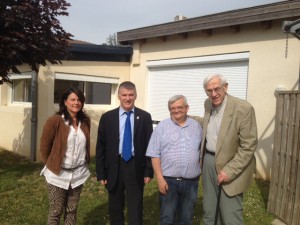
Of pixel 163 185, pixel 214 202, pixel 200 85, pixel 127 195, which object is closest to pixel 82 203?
pixel 127 195

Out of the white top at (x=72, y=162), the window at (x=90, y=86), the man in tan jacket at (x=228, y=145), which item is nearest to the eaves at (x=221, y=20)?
the window at (x=90, y=86)

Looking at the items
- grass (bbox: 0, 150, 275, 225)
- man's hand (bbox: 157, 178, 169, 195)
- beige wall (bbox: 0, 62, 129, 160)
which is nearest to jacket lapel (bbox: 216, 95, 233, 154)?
man's hand (bbox: 157, 178, 169, 195)

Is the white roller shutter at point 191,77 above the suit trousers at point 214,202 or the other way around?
above

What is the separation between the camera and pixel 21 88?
35.3 ft

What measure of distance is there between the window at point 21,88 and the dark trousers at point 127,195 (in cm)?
698

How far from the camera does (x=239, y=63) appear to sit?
822cm

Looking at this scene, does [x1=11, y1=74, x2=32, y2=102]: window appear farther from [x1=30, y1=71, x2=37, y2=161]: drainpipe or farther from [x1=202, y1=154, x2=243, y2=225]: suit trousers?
[x1=202, y1=154, x2=243, y2=225]: suit trousers

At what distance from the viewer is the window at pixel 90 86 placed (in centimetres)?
955

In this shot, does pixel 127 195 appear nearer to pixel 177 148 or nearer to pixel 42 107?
pixel 177 148

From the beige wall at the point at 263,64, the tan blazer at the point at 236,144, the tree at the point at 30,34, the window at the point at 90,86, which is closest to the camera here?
the tan blazer at the point at 236,144

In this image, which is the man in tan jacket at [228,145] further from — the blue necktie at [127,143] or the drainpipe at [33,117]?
the drainpipe at [33,117]

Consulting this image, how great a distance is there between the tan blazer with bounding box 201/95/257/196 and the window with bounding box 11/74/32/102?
7.84 meters

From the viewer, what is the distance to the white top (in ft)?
12.2

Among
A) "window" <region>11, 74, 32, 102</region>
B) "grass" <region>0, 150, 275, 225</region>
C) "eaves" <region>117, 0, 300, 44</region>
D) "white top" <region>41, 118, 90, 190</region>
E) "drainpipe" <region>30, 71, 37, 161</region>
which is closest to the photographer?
"white top" <region>41, 118, 90, 190</region>
